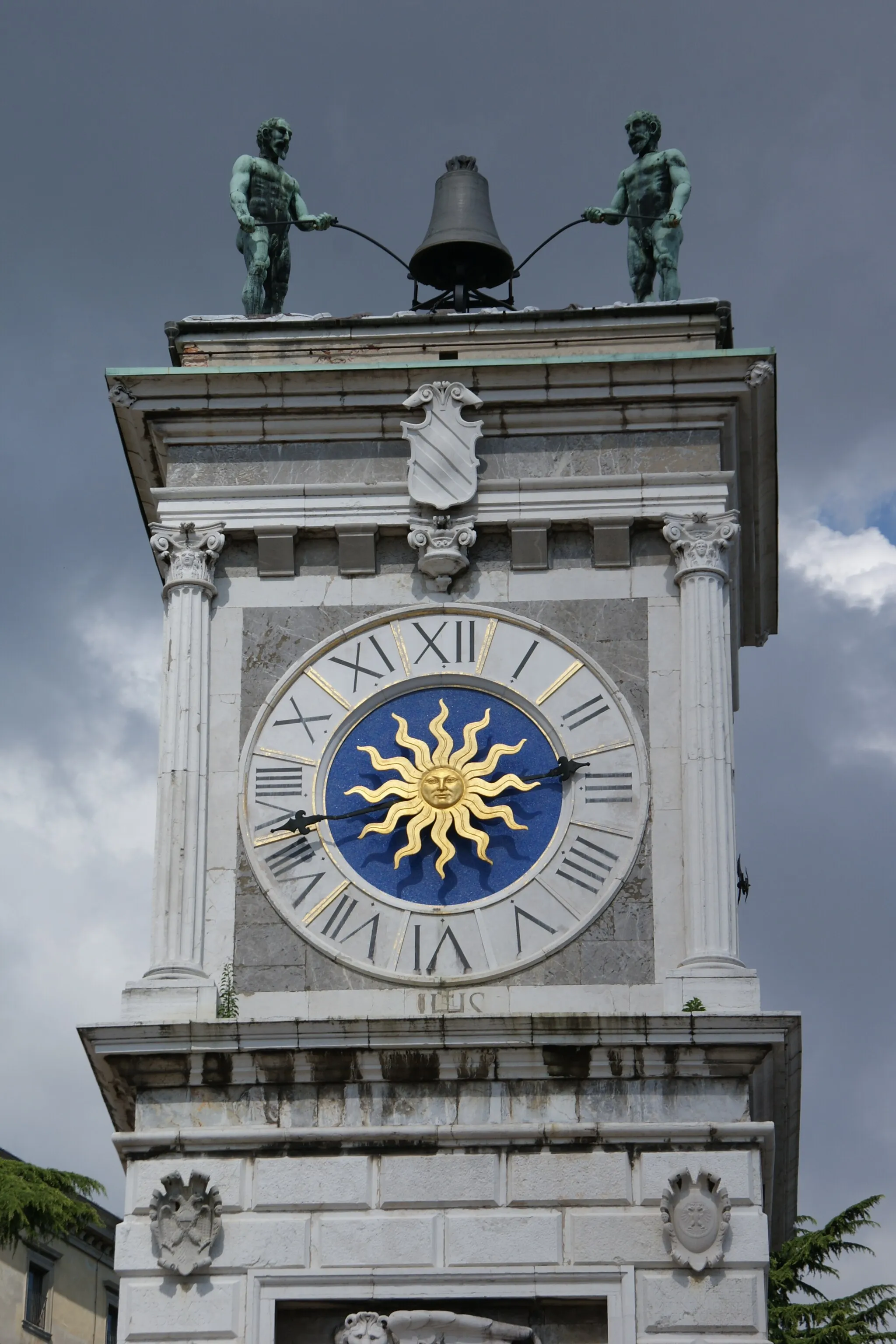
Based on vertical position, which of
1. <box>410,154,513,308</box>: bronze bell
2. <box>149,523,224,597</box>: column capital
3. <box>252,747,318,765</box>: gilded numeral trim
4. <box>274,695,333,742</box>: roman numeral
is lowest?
<box>252,747,318,765</box>: gilded numeral trim

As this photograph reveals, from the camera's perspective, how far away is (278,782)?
2572 cm

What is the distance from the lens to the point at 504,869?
2522 centimetres

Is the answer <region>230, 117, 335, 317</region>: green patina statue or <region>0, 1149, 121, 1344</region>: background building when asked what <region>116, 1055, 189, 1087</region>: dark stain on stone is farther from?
<region>0, 1149, 121, 1344</region>: background building

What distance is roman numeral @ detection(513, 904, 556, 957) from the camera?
24.8m

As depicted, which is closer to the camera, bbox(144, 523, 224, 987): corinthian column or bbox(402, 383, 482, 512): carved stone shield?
bbox(144, 523, 224, 987): corinthian column

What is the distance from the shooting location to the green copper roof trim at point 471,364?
88.2 ft

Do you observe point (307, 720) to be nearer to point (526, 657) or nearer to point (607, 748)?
point (526, 657)

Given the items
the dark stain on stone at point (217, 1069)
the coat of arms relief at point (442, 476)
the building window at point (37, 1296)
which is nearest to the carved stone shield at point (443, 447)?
the coat of arms relief at point (442, 476)

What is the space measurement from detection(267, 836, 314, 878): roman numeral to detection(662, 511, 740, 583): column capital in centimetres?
373

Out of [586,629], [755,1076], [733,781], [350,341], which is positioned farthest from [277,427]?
[755,1076]

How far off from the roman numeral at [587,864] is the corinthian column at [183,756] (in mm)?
2801

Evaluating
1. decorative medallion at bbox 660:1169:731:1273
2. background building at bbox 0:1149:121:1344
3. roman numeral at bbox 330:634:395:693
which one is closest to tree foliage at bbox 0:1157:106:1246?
background building at bbox 0:1149:121:1344

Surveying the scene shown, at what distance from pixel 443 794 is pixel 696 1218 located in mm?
4100

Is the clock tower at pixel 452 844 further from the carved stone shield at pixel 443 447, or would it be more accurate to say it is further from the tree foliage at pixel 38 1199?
the tree foliage at pixel 38 1199
